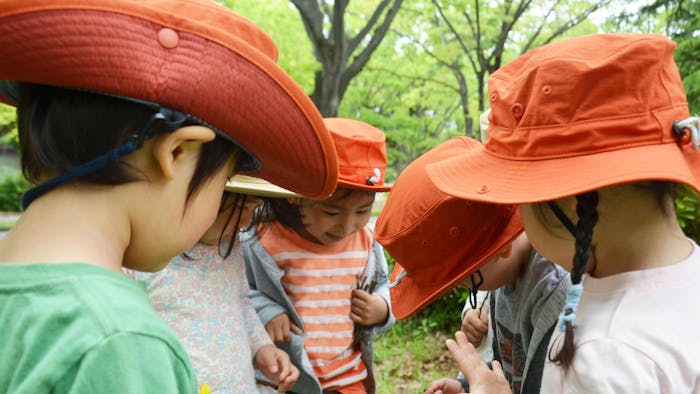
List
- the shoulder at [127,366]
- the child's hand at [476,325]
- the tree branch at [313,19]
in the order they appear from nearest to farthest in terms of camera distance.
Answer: the shoulder at [127,366]
the child's hand at [476,325]
the tree branch at [313,19]

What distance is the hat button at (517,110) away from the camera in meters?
1.24

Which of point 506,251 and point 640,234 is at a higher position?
point 640,234

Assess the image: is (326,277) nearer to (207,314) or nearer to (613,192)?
(207,314)

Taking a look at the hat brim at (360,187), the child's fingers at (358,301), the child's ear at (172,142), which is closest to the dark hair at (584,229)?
the child's ear at (172,142)

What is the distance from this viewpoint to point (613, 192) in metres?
1.20

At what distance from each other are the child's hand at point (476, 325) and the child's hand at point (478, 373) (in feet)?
1.98

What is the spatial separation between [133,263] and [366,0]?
9.71 meters

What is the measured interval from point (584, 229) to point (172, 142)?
84cm

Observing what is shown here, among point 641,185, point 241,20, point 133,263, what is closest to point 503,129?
point 641,185

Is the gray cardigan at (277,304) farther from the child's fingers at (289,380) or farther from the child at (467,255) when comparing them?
the child at (467,255)

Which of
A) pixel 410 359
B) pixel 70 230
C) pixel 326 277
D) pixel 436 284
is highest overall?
pixel 70 230

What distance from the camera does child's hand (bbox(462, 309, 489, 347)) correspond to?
7.71 ft

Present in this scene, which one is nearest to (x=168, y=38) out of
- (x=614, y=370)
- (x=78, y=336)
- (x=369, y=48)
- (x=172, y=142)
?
(x=172, y=142)

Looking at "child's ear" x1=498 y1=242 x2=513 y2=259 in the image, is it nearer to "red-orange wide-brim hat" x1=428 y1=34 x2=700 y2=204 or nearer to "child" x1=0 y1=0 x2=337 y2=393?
"red-orange wide-brim hat" x1=428 y1=34 x2=700 y2=204
